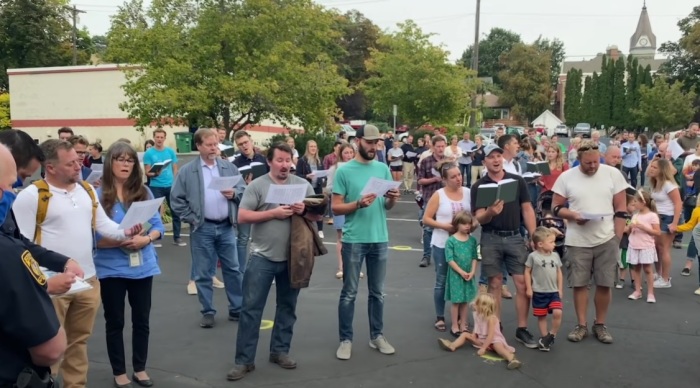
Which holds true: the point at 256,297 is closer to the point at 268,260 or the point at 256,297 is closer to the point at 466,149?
the point at 268,260

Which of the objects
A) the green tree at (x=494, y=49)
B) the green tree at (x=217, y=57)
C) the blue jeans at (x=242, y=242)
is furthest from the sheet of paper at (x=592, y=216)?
the green tree at (x=494, y=49)

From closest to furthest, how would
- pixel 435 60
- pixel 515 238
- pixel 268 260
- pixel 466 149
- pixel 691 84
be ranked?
pixel 268 260 < pixel 515 238 < pixel 466 149 < pixel 435 60 < pixel 691 84

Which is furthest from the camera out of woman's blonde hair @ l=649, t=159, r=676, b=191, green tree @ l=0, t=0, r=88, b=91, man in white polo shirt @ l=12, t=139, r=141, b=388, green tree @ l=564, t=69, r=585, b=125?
green tree @ l=564, t=69, r=585, b=125

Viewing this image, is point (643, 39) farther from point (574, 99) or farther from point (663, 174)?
point (663, 174)

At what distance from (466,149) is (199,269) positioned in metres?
14.1

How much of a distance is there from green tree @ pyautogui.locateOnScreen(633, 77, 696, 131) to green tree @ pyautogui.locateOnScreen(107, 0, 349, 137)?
150 ft

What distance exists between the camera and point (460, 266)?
615 cm

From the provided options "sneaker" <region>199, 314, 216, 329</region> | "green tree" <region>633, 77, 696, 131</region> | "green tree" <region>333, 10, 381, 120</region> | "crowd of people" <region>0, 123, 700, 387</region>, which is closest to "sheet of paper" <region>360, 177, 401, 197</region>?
"crowd of people" <region>0, 123, 700, 387</region>

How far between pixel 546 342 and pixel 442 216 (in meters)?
1.69

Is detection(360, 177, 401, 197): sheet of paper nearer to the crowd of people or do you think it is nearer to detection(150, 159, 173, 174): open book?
the crowd of people

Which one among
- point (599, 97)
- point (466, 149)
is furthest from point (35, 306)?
point (599, 97)

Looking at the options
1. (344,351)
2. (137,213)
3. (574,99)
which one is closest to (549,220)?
(344,351)

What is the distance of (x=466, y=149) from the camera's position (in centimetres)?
1920

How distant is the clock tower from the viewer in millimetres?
110125
